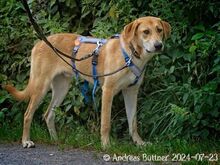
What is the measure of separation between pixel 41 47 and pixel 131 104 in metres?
1.55

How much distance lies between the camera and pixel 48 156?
673 centimetres

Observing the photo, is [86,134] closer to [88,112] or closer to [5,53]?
[88,112]

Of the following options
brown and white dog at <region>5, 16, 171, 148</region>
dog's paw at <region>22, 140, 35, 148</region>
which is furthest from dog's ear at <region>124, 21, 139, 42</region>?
dog's paw at <region>22, 140, 35, 148</region>

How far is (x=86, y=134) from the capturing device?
25.1ft

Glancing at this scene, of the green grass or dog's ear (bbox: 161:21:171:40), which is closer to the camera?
the green grass

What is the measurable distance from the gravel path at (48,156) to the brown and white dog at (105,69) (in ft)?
0.90

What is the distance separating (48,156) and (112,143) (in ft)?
2.72

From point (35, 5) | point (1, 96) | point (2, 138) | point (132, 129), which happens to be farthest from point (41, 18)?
point (132, 129)

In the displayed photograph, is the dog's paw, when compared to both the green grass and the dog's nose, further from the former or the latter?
the dog's nose

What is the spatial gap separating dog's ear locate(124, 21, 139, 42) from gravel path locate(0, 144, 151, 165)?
154cm

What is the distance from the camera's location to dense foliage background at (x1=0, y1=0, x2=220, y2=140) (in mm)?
6766

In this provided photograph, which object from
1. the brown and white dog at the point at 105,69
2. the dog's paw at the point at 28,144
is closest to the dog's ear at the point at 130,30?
the brown and white dog at the point at 105,69

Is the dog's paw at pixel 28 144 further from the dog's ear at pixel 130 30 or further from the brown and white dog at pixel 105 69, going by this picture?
the dog's ear at pixel 130 30

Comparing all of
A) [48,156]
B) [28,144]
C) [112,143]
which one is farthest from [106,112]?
[28,144]
